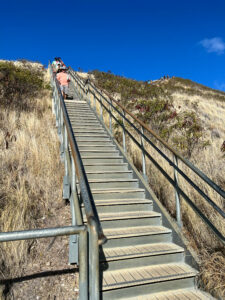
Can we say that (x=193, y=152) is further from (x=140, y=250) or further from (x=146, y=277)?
(x=146, y=277)

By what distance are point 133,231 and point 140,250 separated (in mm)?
358

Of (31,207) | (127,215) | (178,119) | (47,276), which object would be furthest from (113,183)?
(178,119)

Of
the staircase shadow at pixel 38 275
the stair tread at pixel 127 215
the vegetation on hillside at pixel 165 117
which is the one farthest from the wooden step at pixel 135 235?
the vegetation on hillside at pixel 165 117

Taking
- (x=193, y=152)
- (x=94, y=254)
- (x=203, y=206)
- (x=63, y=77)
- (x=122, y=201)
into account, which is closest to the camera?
(x=94, y=254)

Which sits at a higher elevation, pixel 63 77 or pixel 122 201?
pixel 63 77

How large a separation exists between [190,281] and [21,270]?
2123 millimetres

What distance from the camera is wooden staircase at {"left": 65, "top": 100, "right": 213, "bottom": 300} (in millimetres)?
2705

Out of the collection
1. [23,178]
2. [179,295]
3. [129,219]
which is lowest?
[179,295]

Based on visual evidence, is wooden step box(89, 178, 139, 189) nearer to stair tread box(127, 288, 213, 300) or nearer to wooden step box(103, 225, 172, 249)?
wooden step box(103, 225, 172, 249)

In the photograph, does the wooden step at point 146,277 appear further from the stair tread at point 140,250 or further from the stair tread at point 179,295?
the stair tread at point 140,250

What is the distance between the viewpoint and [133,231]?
137 inches

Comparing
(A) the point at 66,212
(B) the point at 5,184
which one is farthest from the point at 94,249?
(B) the point at 5,184

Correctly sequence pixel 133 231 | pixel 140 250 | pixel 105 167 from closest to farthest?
pixel 140 250
pixel 133 231
pixel 105 167

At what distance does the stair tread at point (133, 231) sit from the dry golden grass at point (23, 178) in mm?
1144
